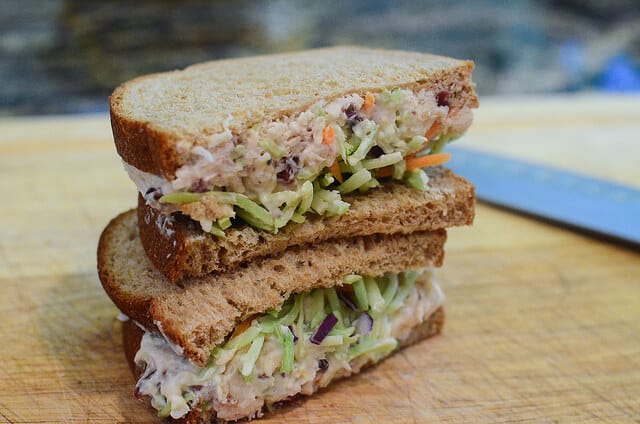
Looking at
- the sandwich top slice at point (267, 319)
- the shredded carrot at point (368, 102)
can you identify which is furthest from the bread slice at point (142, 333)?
the shredded carrot at point (368, 102)

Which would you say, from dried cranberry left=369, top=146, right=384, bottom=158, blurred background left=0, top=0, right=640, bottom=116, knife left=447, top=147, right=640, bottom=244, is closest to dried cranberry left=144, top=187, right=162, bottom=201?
dried cranberry left=369, top=146, right=384, bottom=158

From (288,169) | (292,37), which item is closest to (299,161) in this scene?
(288,169)

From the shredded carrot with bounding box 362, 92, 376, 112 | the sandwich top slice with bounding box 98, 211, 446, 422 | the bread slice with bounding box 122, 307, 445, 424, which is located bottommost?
the bread slice with bounding box 122, 307, 445, 424

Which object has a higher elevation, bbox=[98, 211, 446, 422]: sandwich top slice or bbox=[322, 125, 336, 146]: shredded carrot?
bbox=[322, 125, 336, 146]: shredded carrot

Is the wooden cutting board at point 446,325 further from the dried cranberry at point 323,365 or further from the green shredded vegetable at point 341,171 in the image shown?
the green shredded vegetable at point 341,171

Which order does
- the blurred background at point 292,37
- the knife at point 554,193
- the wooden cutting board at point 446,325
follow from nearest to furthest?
1. the wooden cutting board at point 446,325
2. the knife at point 554,193
3. the blurred background at point 292,37

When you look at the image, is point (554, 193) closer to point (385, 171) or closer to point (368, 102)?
point (385, 171)

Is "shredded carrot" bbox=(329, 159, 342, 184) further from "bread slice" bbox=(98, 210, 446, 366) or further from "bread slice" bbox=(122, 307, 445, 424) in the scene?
"bread slice" bbox=(122, 307, 445, 424)

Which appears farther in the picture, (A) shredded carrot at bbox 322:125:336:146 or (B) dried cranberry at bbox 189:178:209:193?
(A) shredded carrot at bbox 322:125:336:146
